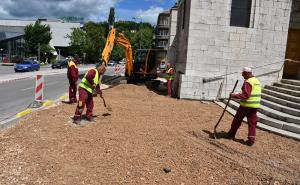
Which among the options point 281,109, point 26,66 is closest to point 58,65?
point 26,66

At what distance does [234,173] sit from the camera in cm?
559

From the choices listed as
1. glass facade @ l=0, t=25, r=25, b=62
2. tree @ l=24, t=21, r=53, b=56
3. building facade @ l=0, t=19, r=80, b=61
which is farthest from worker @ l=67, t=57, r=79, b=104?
glass facade @ l=0, t=25, r=25, b=62

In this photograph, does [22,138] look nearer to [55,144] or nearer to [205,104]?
[55,144]

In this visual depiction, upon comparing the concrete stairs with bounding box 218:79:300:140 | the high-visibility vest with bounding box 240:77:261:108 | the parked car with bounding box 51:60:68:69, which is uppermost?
the high-visibility vest with bounding box 240:77:261:108

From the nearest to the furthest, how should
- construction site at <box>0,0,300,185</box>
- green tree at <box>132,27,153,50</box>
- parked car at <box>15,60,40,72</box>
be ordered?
construction site at <box>0,0,300,185</box> < parked car at <box>15,60,40,72</box> < green tree at <box>132,27,153,50</box>

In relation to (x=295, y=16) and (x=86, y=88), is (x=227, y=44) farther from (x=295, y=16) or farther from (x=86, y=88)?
(x=86, y=88)

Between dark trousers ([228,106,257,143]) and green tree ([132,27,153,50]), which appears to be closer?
dark trousers ([228,106,257,143])

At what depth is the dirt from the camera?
5262 millimetres

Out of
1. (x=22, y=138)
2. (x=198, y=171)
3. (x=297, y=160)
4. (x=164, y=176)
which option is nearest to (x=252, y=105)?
(x=297, y=160)

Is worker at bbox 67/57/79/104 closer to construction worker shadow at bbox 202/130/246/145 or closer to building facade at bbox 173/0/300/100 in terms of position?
building facade at bbox 173/0/300/100

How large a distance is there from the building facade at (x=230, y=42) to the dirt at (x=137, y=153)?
4.08 meters

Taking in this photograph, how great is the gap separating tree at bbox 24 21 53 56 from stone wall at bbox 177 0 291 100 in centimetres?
5620

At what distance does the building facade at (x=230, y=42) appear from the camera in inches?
520

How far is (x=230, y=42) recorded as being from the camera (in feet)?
43.4
